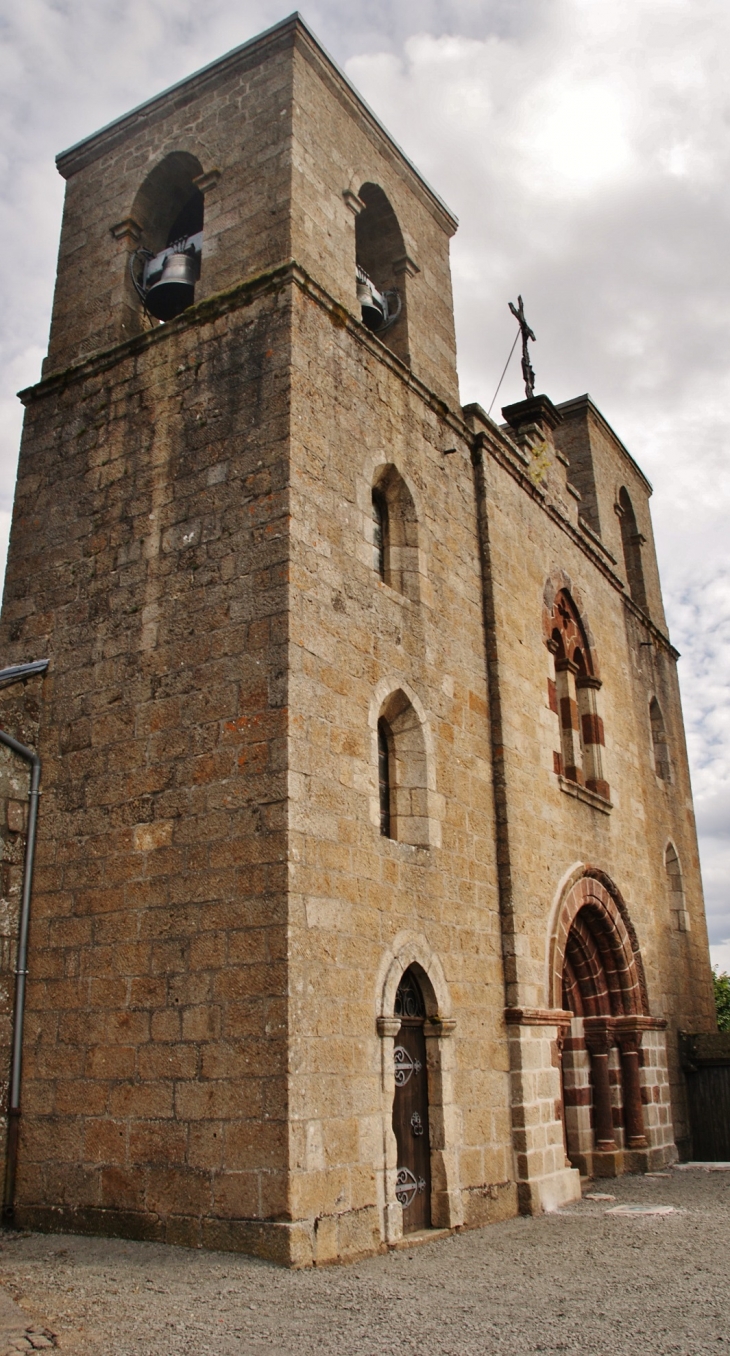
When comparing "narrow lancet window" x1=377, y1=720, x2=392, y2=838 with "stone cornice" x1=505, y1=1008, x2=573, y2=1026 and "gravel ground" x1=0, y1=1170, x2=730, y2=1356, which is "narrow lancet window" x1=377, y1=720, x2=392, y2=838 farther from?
"gravel ground" x1=0, y1=1170, x2=730, y2=1356

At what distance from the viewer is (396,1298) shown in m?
5.62

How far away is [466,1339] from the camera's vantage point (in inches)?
194

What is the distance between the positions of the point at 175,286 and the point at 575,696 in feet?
20.1

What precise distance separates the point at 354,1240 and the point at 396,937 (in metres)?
1.92

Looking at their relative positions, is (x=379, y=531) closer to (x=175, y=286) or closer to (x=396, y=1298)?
(x=175, y=286)

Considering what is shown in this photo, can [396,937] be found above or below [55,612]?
below

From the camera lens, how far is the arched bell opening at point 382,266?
34.2 feet

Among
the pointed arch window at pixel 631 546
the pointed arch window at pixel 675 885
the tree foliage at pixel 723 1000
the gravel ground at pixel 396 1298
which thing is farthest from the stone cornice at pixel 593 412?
the tree foliage at pixel 723 1000

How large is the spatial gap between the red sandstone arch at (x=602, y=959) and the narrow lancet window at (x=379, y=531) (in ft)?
13.4

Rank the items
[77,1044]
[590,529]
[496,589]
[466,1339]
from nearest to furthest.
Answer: [466,1339], [77,1044], [496,589], [590,529]

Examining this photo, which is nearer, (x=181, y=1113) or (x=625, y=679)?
(x=181, y=1113)

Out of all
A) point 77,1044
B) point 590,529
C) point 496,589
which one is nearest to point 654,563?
point 590,529

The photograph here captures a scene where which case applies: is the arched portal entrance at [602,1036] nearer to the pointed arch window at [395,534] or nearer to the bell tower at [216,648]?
the bell tower at [216,648]

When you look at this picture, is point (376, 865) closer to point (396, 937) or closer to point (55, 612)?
point (396, 937)
